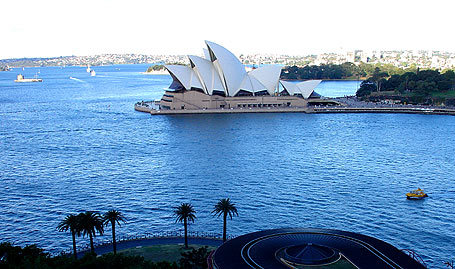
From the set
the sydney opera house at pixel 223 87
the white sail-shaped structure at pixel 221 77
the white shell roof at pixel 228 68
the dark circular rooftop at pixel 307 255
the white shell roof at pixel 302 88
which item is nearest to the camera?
the dark circular rooftop at pixel 307 255

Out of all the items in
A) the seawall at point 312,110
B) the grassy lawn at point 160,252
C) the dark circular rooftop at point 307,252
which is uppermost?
the seawall at point 312,110

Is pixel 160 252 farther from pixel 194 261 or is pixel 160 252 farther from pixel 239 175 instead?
pixel 239 175

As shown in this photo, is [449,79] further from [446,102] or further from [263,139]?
[263,139]

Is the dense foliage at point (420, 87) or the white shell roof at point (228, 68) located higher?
the white shell roof at point (228, 68)

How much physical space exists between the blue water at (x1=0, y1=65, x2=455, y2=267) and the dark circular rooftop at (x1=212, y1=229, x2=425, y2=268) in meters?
4.96

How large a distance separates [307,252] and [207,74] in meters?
43.8

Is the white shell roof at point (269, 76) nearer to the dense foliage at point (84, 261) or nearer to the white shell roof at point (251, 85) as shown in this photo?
the white shell roof at point (251, 85)

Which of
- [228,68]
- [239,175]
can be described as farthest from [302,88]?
[239,175]

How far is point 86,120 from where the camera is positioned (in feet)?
167

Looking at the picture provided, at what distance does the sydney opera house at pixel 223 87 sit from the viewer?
5481 cm

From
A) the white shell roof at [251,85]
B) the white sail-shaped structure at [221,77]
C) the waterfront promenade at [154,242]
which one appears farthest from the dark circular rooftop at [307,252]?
the white shell roof at [251,85]

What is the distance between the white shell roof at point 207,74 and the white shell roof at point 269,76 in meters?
5.66

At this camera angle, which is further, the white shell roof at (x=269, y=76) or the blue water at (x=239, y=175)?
the white shell roof at (x=269, y=76)

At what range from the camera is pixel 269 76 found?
2356 inches
